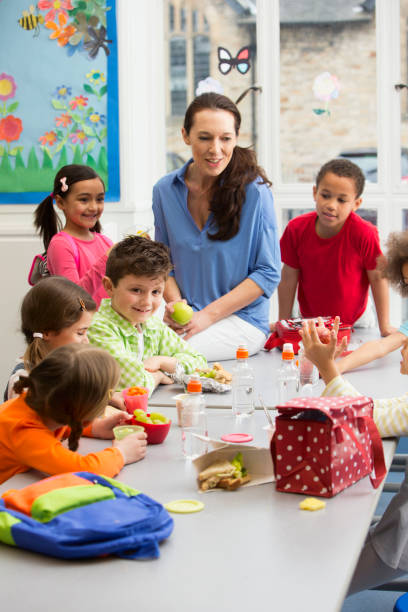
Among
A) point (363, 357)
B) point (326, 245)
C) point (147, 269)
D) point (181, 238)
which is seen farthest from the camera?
point (326, 245)

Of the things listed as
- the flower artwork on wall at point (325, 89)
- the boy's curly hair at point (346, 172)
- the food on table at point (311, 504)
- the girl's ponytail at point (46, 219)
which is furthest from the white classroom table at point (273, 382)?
the flower artwork on wall at point (325, 89)

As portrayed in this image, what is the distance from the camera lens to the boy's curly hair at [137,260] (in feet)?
8.07

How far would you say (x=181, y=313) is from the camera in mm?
2939

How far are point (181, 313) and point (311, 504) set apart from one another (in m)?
1.55

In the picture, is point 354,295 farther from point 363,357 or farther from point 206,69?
point 206,69

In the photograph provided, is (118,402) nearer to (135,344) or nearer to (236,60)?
(135,344)

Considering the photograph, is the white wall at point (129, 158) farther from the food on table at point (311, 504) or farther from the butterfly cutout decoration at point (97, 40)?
the food on table at point (311, 504)

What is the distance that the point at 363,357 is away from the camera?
2742 mm

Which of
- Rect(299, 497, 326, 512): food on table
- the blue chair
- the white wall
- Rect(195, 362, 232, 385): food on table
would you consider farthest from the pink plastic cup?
the white wall

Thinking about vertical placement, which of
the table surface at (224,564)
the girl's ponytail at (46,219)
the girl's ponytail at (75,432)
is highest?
the girl's ponytail at (46,219)

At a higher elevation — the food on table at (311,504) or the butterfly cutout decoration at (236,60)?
the butterfly cutout decoration at (236,60)

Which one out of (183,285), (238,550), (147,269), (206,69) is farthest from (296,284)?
(238,550)

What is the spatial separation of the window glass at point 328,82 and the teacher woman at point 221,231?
1662mm

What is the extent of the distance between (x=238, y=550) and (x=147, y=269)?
1.31 m
